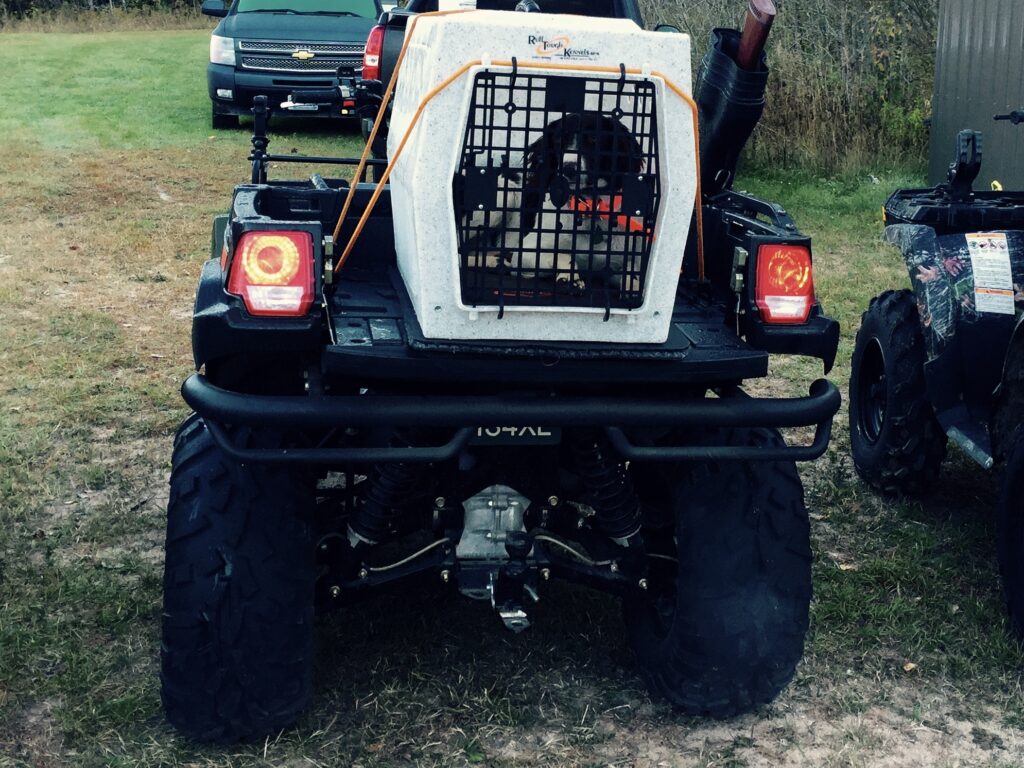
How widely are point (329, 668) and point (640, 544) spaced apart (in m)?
0.97

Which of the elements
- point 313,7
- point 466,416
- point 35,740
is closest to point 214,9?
point 313,7

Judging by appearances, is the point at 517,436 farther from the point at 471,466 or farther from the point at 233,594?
the point at 233,594

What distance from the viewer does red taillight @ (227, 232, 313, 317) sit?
2.85 meters

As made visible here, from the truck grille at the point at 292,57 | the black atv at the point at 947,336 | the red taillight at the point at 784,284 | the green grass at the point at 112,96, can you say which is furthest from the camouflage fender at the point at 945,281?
the truck grille at the point at 292,57

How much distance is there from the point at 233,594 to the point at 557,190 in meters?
1.23

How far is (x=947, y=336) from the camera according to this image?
4.46 meters

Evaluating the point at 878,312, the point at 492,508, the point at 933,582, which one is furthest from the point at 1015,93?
the point at 492,508

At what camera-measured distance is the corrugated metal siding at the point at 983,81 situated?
377 inches

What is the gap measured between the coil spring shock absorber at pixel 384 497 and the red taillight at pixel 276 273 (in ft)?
1.38

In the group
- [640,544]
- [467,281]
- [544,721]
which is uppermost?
[467,281]

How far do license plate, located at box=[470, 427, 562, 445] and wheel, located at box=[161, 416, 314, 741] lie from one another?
519mm

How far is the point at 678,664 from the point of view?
11.0 feet

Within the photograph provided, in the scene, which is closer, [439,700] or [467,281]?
[467,281]

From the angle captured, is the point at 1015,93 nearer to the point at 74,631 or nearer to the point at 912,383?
the point at 912,383
